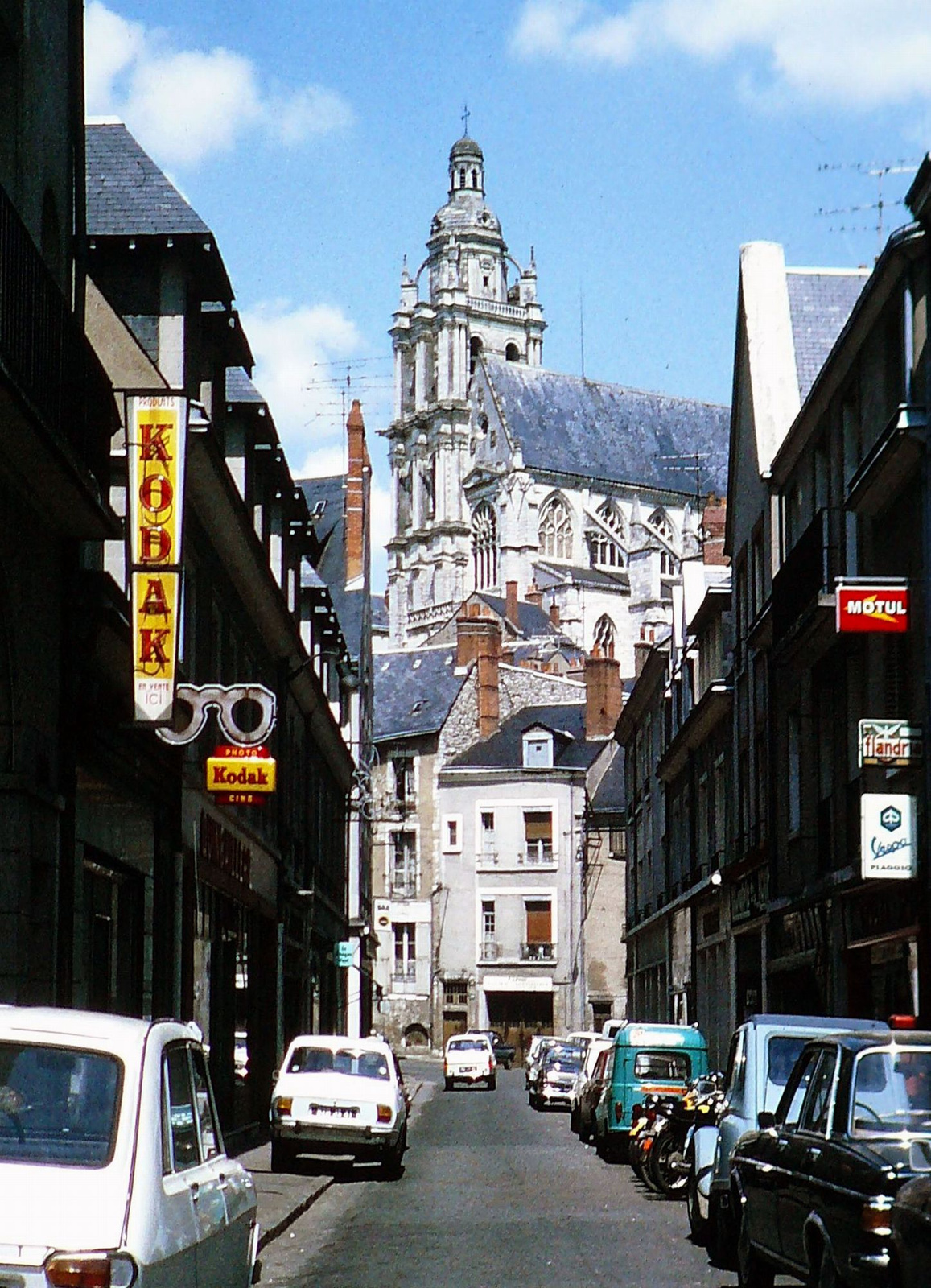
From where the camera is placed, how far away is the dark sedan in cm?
884

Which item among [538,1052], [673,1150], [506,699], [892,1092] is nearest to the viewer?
[892,1092]

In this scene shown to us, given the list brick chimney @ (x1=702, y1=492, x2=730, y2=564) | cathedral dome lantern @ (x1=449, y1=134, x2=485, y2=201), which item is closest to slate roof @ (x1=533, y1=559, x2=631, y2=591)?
cathedral dome lantern @ (x1=449, y1=134, x2=485, y2=201)

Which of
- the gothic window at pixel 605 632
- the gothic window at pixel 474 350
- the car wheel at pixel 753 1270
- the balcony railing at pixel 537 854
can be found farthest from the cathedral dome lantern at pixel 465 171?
the car wheel at pixel 753 1270

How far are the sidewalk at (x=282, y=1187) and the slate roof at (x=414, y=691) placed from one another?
58.6m

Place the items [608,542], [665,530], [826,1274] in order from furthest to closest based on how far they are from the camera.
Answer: [665,530], [608,542], [826,1274]

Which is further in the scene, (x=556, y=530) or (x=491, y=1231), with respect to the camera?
(x=556, y=530)

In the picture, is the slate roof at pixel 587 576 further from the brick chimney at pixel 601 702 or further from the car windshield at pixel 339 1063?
the car windshield at pixel 339 1063

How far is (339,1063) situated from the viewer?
22719 mm

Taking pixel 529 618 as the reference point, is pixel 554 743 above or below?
→ below

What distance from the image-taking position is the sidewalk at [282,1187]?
1566 cm

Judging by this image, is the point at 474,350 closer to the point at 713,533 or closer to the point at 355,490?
the point at 355,490

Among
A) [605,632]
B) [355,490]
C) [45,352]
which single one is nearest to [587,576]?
[605,632]

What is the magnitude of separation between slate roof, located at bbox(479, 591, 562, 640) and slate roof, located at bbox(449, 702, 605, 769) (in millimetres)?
41904

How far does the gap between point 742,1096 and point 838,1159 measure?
4.88 meters
